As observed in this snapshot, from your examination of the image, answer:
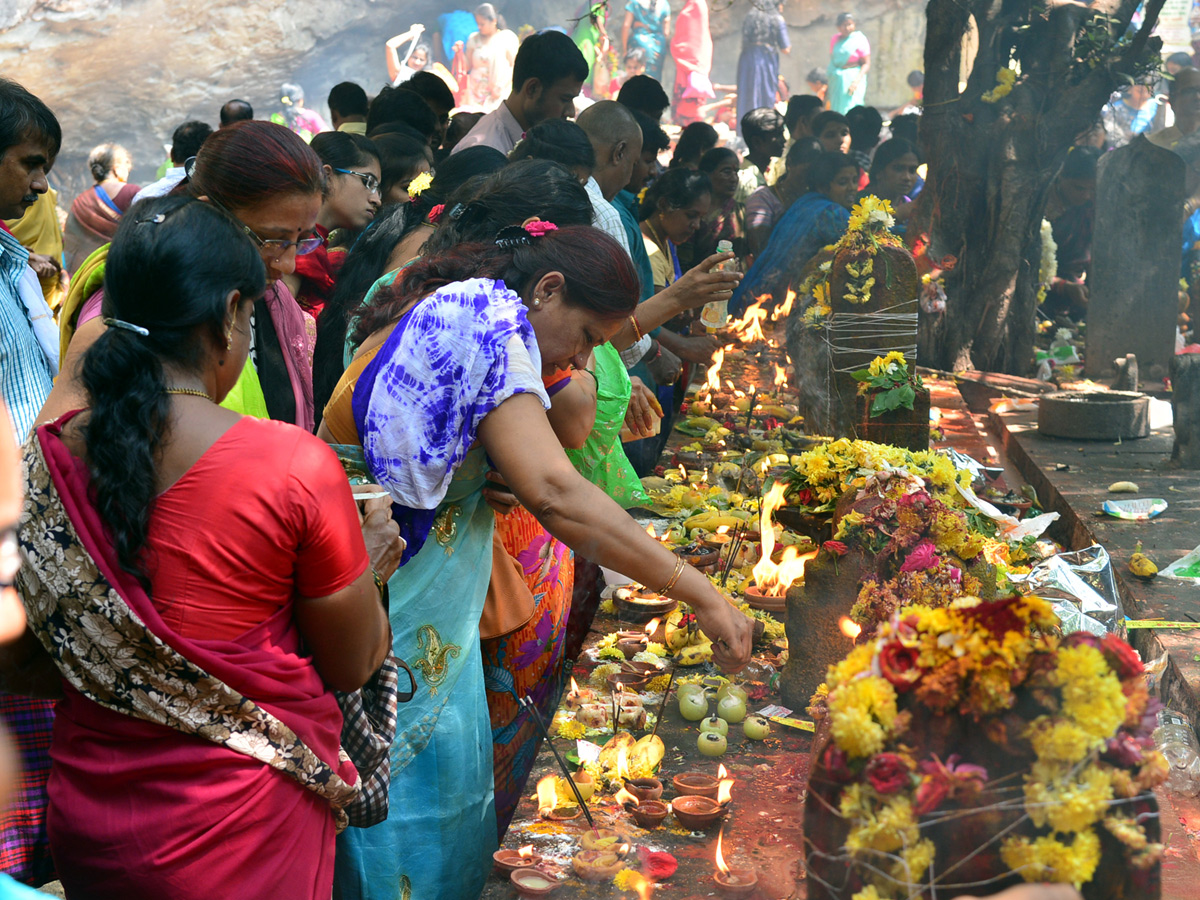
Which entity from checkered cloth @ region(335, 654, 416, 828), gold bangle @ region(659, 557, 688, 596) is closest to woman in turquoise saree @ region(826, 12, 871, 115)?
gold bangle @ region(659, 557, 688, 596)

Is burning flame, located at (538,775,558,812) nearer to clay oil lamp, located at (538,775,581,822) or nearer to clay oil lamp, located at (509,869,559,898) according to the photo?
clay oil lamp, located at (538,775,581,822)

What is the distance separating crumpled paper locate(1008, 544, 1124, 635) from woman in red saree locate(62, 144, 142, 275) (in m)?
5.41

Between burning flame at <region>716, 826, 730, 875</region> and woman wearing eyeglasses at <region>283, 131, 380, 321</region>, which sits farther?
woman wearing eyeglasses at <region>283, 131, 380, 321</region>

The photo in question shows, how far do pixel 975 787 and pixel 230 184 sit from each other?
211 cm

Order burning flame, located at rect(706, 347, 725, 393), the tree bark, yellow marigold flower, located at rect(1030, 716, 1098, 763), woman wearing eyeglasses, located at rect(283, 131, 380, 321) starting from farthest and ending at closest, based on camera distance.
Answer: the tree bark, burning flame, located at rect(706, 347, 725, 393), woman wearing eyeglasses, located at rect(283, 131, 380, 321), yellow marigold flower, located at rect(1030, 716, 1098, 763)

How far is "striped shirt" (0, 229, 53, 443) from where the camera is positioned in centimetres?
293

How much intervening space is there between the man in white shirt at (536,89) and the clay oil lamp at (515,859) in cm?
345

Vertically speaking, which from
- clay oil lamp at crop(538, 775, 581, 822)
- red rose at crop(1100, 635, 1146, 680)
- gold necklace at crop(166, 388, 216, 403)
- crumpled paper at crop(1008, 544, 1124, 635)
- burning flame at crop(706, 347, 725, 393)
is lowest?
burning flame at crop(706, 347, 725, 393)

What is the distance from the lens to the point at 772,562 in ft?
13.4

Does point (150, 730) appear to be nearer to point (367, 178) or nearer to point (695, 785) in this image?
point (695, 785)

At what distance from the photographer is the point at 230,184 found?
2.51 metres

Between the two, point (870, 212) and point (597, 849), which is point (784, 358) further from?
point (597, 849)

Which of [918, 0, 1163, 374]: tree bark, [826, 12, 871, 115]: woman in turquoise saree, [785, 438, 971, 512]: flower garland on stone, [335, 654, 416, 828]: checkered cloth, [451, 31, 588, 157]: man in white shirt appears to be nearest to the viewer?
[335, 654, 416, 828]: checkered cloth

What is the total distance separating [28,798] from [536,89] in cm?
411
